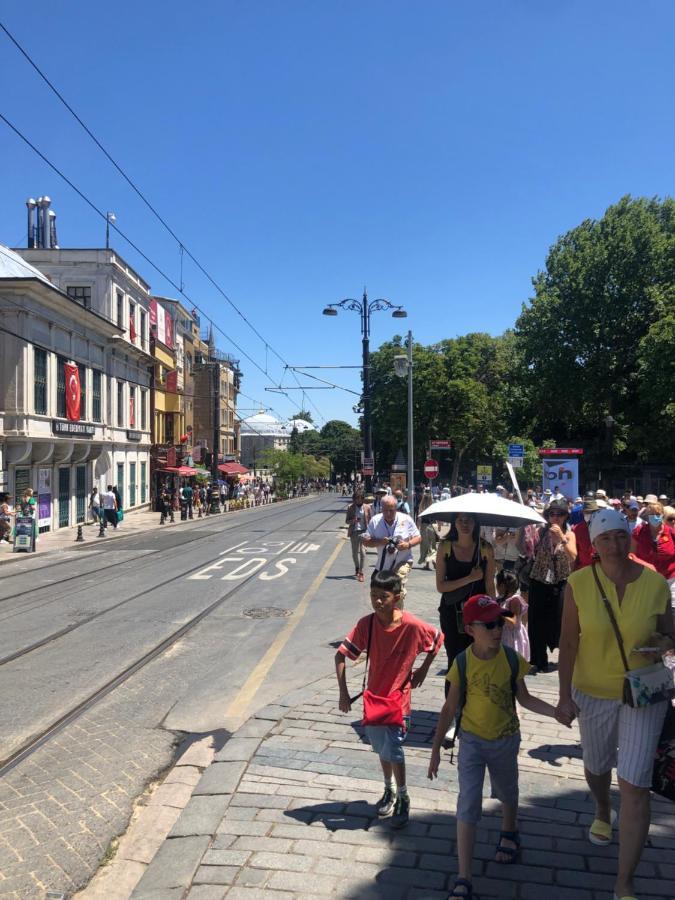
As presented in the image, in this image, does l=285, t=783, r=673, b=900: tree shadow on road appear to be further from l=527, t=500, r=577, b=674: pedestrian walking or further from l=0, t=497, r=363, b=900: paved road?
l=527, t=500, r=577, b=674: pedestrian walking

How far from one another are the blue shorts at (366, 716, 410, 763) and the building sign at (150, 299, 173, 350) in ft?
138

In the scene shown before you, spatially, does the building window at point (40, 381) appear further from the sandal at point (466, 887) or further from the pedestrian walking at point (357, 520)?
the sandal at point (466, 887)

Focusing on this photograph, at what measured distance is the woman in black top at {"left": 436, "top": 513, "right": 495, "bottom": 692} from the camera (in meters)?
5.50

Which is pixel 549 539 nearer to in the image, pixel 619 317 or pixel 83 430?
pixel 83 430

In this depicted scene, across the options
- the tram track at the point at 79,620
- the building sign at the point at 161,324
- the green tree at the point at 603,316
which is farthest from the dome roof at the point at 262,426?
the tram track at the point at 79,620

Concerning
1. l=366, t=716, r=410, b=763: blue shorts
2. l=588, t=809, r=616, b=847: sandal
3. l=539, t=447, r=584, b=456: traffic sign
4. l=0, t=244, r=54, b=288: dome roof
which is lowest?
l=588, t=809, r=616, b=847: sandal

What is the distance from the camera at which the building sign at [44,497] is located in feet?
88.1

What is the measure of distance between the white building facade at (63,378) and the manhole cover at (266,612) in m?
13.7

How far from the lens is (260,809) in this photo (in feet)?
14.1

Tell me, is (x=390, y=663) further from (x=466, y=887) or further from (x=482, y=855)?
(x=466, y=887)

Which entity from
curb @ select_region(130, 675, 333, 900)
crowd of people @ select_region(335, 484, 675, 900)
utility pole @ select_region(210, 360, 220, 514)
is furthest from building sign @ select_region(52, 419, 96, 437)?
crowd of people @ select_region(335, 484, 675, 900)

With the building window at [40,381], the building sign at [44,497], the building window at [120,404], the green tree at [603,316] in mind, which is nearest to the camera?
the building window at [40,381]

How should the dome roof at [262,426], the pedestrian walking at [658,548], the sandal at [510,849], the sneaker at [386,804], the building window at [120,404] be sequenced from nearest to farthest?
1. the sandal at [510,849]
2. the sneaker at [386,804]
3. the pedestrian walking at [658,548]
4. the building window at [120,404]
5. the dome roof at [262,426]

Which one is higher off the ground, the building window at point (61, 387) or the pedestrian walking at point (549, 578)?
the building window at point (61, 387)
